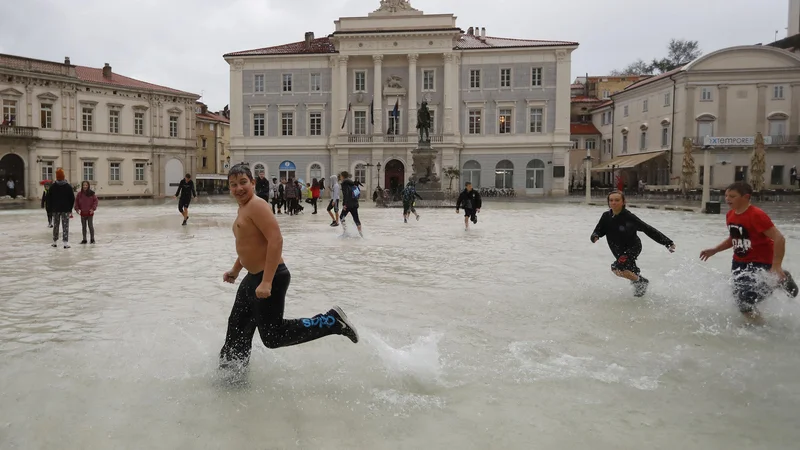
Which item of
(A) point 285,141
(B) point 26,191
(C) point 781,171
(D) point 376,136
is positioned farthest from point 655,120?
(B) point 26,191

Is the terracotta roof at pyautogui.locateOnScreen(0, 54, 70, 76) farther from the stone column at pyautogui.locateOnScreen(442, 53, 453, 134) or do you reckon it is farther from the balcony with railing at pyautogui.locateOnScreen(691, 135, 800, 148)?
the balcony with railing at pyautogui.locateOnScreen(691, 135, 800, 148)

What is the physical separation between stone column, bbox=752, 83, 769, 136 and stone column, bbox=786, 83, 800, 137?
6.28ft

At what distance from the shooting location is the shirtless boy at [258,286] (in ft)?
14.1

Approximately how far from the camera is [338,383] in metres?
4.61

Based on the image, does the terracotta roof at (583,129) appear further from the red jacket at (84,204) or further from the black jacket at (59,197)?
the black jacket at (59,197)

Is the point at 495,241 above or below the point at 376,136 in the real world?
below

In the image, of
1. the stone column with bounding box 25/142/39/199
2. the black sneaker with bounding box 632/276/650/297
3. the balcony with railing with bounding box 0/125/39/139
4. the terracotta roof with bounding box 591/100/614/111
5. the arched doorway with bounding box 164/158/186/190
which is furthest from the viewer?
the terracotta roof with bounding box 591/100/614/111

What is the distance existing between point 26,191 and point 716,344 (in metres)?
49.7

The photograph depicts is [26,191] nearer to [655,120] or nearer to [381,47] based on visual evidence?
[381,47]

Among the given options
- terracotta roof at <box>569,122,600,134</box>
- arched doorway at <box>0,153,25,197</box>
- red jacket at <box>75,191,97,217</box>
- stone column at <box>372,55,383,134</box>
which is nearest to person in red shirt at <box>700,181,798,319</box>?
red jacket at <box>75,191,97,217</box>

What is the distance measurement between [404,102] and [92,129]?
24833 mm

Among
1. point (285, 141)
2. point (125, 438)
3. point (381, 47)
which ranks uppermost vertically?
point (381, 47)

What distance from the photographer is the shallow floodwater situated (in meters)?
3.77

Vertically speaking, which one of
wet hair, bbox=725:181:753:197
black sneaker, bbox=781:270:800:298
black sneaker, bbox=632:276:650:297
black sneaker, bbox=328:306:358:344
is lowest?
black sneaker, bbox=632:276:650:297
